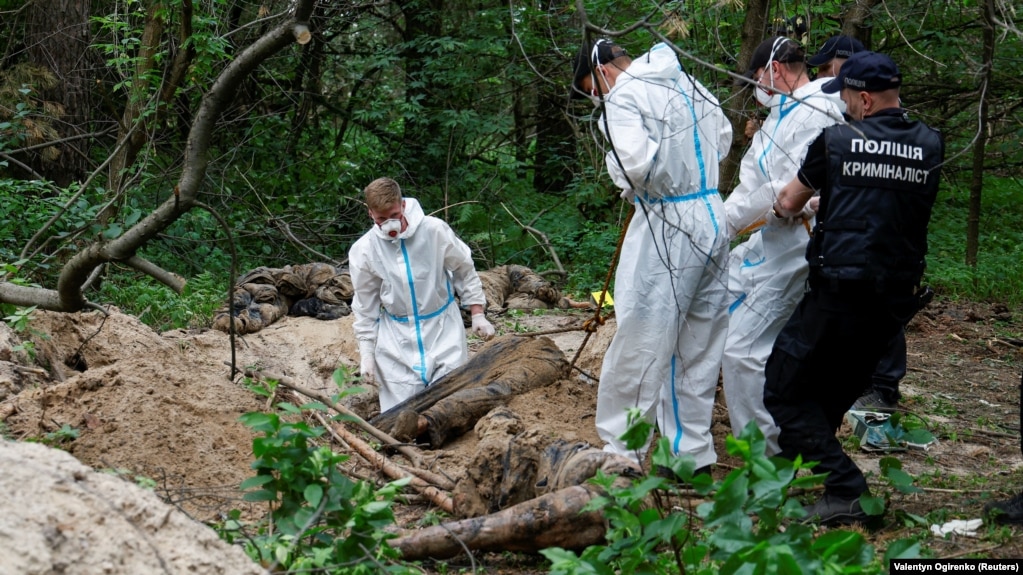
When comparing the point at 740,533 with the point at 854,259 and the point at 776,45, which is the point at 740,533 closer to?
the point at 854,259

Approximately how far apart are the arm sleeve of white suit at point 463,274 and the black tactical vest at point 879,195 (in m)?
2.68

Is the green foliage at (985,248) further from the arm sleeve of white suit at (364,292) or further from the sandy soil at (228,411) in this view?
the arm sleeve of white suit at (364,292)

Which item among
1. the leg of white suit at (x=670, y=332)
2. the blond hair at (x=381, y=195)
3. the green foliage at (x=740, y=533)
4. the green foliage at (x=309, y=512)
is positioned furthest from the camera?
the blond hair at (x=381, y=195)

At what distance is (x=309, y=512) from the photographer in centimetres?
317

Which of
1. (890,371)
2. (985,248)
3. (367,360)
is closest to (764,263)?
(890,371)

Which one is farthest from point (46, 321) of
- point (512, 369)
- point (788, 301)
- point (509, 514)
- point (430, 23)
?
point (430, 23)

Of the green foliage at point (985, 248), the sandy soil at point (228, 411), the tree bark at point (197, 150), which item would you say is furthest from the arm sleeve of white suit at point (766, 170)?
the green foliage at point (985, 248)

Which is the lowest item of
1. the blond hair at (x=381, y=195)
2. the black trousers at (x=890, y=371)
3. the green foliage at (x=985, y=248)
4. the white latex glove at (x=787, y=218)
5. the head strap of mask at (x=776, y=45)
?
the green foliage at (x=985, y=248)

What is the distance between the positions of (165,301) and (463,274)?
12.8ft

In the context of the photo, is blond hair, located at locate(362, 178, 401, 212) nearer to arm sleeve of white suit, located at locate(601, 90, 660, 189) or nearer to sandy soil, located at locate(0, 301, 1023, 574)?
sandy soil, located at locate(0, 301, 1023, 574)

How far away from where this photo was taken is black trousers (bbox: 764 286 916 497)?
398 centimetres

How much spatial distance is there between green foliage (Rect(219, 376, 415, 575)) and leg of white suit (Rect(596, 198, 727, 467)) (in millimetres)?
1692

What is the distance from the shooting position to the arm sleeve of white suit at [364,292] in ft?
19.5

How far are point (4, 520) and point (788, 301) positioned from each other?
12.0 feet
